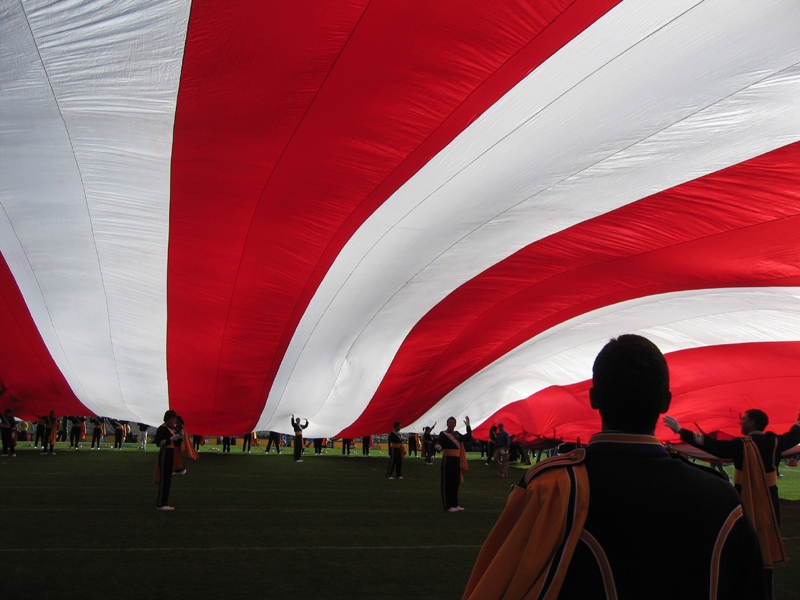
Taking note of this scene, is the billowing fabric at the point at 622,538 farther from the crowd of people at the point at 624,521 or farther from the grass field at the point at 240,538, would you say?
the grass field at the point at 240,538

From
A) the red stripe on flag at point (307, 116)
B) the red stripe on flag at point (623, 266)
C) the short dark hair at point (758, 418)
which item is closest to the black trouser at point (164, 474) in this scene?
the red stripe on flag at point (307, 116)

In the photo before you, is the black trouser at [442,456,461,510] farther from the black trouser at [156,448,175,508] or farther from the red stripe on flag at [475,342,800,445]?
the black trouser at [156,448,175,508]

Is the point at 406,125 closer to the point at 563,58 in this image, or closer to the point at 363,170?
the point at 363,170

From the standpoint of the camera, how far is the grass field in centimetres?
398

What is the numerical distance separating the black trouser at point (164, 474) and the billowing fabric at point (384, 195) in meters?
1.33

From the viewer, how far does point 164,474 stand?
686cm

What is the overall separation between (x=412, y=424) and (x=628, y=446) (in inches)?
431

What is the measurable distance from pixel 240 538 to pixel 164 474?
6.18ft

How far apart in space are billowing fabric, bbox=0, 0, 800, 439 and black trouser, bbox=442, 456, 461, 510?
1680 millimetres

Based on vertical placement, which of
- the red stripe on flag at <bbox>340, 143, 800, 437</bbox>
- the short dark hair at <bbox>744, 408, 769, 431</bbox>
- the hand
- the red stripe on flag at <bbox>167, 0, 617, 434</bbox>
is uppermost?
the red stripe on flag at <bbox>167, 0, 617, 434</bbox>

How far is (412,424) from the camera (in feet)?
38.8

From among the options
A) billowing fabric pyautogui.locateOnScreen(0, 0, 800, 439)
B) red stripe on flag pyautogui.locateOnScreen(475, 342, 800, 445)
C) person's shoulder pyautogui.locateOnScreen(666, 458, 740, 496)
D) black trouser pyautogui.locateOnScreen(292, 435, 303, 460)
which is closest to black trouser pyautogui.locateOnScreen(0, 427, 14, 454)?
billowing fabric pyautogui.locateOnScreen(0, 0, 800, 439)

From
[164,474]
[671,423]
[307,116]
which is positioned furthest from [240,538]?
[671,423]

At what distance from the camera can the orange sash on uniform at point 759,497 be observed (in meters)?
4.12
